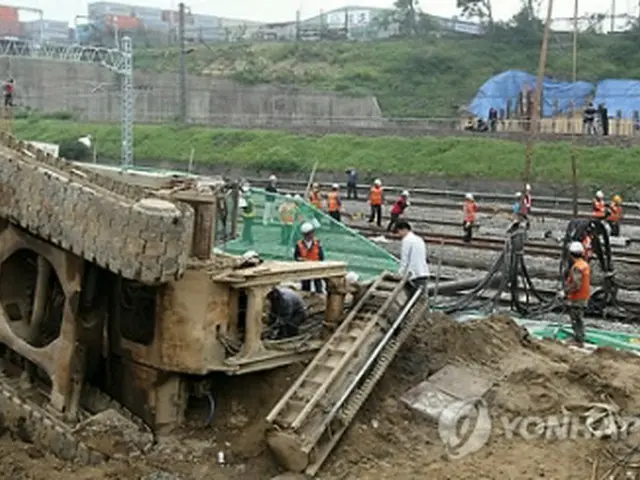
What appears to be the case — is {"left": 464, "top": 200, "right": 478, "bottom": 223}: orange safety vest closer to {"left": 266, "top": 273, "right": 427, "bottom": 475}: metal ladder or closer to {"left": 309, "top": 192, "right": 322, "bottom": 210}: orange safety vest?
{"left": 309, "top": 192, "right": 322, "bottom": 210}: orange safety vest

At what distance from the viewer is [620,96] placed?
141 ft

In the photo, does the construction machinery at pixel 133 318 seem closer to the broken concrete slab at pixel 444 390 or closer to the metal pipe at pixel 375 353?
the metal pipe at pixel 375 353

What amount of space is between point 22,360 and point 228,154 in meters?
35.4

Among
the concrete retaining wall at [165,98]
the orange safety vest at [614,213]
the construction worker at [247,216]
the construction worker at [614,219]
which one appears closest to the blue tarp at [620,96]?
the concrete retaining wall at [165,98]

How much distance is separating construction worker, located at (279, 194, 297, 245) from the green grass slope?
39194 millimetres

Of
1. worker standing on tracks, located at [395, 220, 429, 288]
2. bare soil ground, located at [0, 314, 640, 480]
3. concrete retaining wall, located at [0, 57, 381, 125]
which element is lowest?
bare soil ground, located at [0, 314, 640, 480]

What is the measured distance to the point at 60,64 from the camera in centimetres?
6100

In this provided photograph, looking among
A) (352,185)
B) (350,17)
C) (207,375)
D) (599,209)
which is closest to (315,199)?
(599,209)

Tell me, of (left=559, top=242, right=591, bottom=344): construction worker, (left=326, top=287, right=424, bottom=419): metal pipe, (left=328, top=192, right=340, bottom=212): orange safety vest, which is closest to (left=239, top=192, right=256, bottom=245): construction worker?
(left=559, top=242, right=591, bottom=344): construction worker

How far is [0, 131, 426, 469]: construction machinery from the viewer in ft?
24.3

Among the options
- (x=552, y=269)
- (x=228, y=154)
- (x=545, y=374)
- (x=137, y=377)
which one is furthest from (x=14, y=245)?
(x=228, y=154)

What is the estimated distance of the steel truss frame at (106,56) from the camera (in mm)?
32844

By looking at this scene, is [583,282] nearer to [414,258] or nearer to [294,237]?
[414,258]

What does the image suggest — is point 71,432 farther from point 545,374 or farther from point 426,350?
point 545,374
